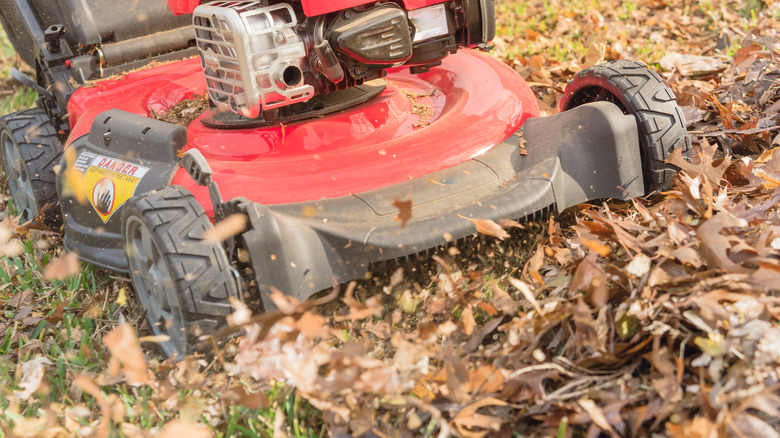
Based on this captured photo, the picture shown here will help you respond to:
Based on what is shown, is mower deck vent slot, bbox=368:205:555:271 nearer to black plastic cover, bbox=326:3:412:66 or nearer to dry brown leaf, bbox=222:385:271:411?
dry brown leaf, bbox=222:385:271:411

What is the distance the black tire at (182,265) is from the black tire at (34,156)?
98cm

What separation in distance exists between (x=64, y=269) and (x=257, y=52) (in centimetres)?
106

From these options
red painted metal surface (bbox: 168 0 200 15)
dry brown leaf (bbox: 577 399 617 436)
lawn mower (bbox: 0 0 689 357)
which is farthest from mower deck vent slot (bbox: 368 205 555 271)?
red painted metal surface (bbox: 168 0 200 15)

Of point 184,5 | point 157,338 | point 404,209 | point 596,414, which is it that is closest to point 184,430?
point 157,338

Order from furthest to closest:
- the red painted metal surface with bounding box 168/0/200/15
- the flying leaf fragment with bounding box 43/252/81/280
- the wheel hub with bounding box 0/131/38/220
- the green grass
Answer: the wheel hub with bounding box 0/131/38/220
the flying leaf fragment with bounding box 43/252/81/280
the red painted metal surface with bounding box 168/0/200/15
the green grass

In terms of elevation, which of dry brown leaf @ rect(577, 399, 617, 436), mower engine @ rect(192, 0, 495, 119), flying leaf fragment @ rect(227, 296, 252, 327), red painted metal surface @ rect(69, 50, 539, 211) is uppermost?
mower engine @ rect(192, 0, 495, 119)

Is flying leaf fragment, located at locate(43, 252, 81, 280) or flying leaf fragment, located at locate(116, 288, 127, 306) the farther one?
flying leaf fragment, located at locate(43, 252, 81, 280)

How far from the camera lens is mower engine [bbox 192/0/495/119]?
2139mm

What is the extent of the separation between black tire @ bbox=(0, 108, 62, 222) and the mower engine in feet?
2.78

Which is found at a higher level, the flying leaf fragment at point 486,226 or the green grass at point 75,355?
the flying leaf fragment at point 486,226

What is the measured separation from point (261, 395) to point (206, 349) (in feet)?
0.77

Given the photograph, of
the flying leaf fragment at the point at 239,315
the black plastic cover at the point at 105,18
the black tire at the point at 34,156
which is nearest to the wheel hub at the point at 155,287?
the flying leaf fragment at the point at 239,315

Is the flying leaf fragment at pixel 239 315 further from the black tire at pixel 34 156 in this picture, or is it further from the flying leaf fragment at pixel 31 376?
the black tire at pixel 34 156

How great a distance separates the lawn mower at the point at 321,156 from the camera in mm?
1884
